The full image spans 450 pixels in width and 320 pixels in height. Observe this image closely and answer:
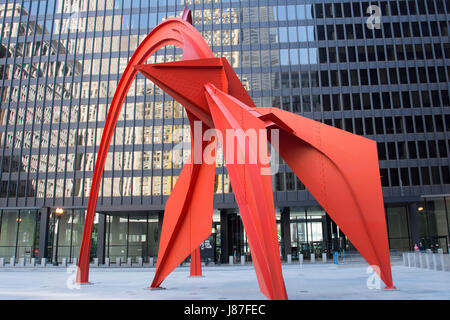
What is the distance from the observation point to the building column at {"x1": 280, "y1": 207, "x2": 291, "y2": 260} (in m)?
38.8

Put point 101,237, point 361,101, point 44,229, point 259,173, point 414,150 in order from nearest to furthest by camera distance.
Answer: point 259,173, point 414,150, point 361,101, point 44,229, point 101,237

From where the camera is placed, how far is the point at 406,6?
140 ft

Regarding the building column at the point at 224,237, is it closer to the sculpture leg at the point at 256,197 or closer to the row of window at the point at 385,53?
the row of window at the point at 385,53

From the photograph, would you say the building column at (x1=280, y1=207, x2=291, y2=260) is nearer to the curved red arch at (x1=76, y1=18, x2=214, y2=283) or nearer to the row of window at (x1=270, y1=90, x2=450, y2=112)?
the row of window at (x1=270, y1=90, x2=450, y2=112)

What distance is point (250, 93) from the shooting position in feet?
137

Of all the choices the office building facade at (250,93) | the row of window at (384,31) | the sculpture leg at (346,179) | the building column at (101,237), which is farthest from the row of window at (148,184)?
the sculpture leg at (346,179)

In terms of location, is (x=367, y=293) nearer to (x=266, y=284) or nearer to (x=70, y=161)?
(x=266, y=284)

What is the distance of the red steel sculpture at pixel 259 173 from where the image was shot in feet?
28.9

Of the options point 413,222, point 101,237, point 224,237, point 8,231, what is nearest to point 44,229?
point 8,231

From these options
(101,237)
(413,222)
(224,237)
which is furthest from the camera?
(101,237)

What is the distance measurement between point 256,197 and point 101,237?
36.5 meters

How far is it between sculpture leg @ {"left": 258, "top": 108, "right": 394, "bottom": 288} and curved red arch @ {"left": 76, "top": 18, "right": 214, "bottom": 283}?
4.34 metres

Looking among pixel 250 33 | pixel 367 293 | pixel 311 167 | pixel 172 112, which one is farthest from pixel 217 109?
pixel 250 33

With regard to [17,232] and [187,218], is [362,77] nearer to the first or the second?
[187,218]
